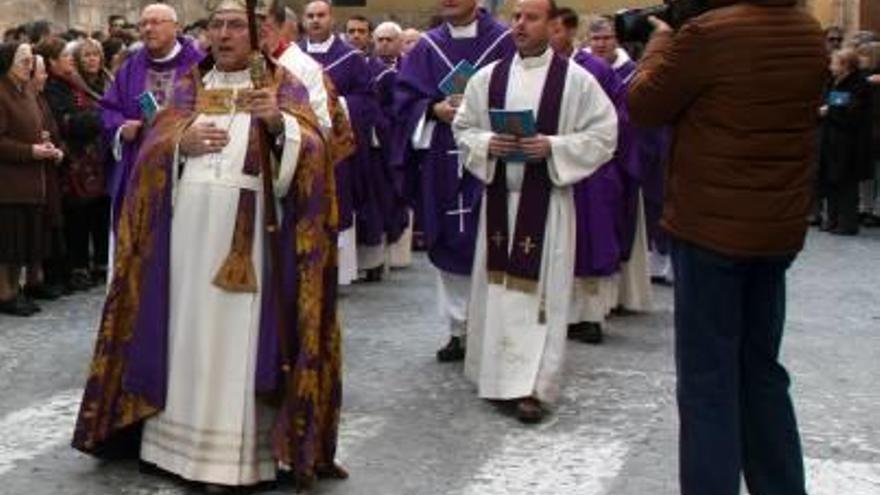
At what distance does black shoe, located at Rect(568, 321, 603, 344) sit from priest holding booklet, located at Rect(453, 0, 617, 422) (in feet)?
5.31

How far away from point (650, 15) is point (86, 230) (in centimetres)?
686

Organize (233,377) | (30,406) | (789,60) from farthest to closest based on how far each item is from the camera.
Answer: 1. (30,406)
2. (233,377)
3. (789,60)

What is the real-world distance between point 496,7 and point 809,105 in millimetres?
10584

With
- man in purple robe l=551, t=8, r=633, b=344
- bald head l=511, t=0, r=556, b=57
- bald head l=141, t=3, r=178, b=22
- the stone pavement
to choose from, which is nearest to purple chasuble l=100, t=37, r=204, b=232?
bald head l=141, t=3, r=178, b=22

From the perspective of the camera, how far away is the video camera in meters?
4.04

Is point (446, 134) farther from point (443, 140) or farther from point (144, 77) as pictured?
point (144, 77)

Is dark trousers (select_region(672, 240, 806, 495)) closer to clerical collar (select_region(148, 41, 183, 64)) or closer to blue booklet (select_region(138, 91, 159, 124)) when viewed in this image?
blue booklet (select_region(138, 91, 159, 124))

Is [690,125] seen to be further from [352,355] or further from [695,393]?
[352,355]

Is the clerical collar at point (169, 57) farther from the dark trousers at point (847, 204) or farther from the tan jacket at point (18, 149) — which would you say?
the dark trousers at point (847, 204)

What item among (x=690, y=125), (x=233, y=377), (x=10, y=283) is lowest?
(x=10, y=283)

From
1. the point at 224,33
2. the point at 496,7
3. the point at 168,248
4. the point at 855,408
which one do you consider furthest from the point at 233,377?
the point at 496,7

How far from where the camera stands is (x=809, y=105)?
4012 millimetres

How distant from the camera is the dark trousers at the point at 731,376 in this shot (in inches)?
159

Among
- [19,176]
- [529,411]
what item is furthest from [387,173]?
[529,411]
